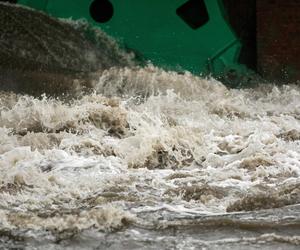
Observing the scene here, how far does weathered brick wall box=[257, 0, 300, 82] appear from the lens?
8.95 m

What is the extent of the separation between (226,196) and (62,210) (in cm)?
124

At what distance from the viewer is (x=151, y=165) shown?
568 centimetres

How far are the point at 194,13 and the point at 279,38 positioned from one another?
1288mm

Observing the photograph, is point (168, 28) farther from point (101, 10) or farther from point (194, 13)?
point (101, 10)

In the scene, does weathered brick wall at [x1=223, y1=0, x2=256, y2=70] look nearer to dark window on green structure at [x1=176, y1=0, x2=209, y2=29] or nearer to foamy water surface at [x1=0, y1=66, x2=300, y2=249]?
dark window on green structure at [x1=176, y1=0, x2=209, y2=29]

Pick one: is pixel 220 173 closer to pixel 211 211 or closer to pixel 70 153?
pixel 211 211

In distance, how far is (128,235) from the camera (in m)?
3.86

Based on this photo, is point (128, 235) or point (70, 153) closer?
point (128, 235)

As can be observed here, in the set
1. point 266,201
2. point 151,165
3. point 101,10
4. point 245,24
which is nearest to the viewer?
point 266,201

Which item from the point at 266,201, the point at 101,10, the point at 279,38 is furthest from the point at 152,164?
the point at 279,38

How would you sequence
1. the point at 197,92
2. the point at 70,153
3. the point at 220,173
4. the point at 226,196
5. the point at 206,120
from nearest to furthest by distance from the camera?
the point at 226,196 → the point at 220,173 → the point at 70,153 → the point at 206,120 → the point at 197,92

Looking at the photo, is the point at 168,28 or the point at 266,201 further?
the point at 168,28

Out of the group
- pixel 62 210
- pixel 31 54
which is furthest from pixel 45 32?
pixel 62 210

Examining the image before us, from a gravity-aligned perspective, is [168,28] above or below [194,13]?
below
